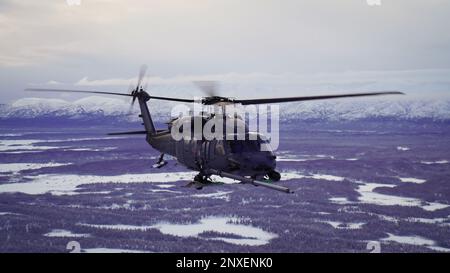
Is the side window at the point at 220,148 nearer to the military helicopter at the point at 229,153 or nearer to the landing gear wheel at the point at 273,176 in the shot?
the military helicopter at the point at 229,153

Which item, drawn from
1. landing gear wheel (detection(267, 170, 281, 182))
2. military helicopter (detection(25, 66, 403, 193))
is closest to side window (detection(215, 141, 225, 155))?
military helicopter (detection(25, 66, 403, 193))

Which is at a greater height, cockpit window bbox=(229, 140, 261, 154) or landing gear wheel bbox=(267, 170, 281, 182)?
cockpit window bbox=(229, 140, 261, 154)

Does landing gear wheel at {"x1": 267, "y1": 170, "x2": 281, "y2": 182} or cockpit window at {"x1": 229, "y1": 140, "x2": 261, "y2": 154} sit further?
cockpit window at {"x1": 229, "y1": 140, "x2": 261, "y2": 154}

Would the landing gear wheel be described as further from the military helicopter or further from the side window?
the side window

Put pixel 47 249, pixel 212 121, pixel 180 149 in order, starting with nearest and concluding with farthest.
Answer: pixel 212 121
pixel 180 149
pixel 47 249

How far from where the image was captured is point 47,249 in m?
191

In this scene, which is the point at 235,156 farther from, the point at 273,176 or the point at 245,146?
the point at 273,176

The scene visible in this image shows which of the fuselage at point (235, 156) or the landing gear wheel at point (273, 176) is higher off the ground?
the fuselage at point (235, 156)

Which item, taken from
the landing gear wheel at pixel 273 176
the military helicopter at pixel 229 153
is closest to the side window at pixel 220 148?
the military helicopter at pixel 229 153

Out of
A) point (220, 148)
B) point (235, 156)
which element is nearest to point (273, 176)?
point (235, 156)

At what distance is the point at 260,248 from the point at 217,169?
544 ft

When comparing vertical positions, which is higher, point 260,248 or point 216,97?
point 216,97
